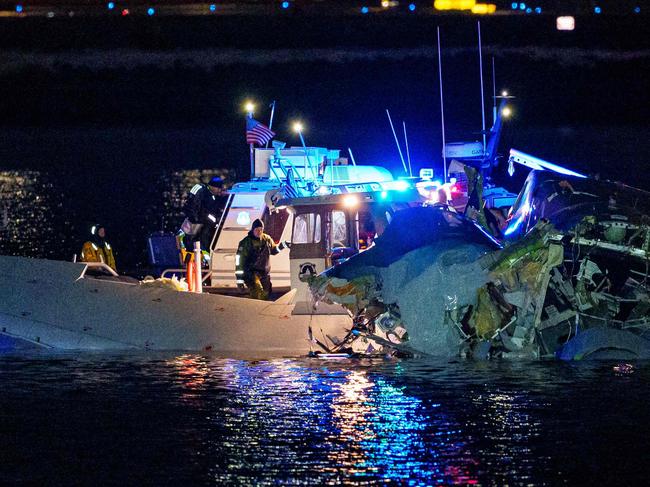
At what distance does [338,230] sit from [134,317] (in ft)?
11.1

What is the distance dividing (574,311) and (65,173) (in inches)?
3814

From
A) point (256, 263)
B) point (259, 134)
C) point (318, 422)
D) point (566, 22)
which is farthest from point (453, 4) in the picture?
point (318, 422)

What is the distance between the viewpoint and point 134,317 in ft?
61.5

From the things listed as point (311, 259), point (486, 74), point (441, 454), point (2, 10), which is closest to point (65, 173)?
point (2, 10)

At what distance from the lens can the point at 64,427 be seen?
13.5 meters

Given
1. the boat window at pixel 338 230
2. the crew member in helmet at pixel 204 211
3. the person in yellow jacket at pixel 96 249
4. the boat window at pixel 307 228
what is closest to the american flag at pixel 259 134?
the crew member in helmet at pixel 204 211

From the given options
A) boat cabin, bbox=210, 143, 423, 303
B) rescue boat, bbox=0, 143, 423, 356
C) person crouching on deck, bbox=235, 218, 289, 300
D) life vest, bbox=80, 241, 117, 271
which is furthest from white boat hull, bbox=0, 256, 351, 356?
life vest, bbox=80, 241, 117, 271

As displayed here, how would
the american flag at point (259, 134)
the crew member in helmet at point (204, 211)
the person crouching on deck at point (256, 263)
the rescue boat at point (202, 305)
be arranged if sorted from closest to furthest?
the rescue boat at point (202, 305) → the person crouching on deck at point (256, 263) → the crew member in helmet at point (204, 211) → the american flag at point (259, 134)

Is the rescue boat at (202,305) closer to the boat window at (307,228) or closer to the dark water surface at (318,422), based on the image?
the boat window at (307,228)

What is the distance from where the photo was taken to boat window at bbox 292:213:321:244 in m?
19.2

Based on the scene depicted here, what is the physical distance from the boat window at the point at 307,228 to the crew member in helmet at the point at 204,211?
9.80 feet

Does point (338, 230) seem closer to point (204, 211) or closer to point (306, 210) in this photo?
point (306, 210)

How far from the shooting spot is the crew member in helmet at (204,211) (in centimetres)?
2202

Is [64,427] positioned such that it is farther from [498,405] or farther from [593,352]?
[593,352]
